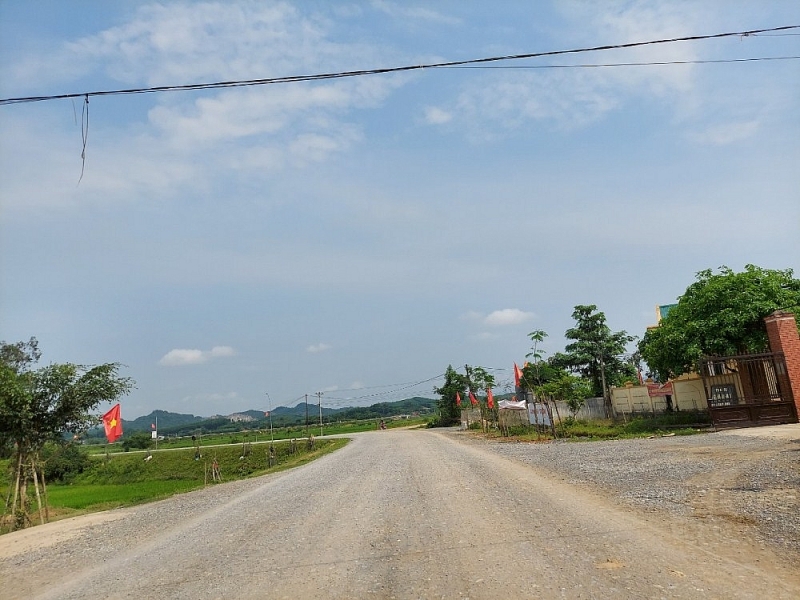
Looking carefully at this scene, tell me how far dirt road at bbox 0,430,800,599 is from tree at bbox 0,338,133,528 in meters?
3.43

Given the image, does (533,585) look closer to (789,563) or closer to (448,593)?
(448,593)

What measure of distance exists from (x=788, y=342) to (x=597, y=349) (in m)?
23.1

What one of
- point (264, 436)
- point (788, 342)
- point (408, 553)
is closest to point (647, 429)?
point (788, 342)

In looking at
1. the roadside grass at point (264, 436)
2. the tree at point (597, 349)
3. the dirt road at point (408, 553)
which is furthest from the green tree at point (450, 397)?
the dirt road at point (408, 553)

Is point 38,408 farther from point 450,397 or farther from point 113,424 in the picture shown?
point 450,397

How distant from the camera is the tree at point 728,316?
2130 centimetres

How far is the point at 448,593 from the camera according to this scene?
4.54 m

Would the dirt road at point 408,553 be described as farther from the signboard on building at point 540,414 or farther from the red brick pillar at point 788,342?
the signboard on building at point 540,414

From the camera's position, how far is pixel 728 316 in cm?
2136

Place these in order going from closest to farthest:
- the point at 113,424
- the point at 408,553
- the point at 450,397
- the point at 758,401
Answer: the point at 408,553 < the point at 113,424 < the point at 758,401 < the point at 450,397

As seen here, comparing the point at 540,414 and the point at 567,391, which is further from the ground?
the point at 567,391

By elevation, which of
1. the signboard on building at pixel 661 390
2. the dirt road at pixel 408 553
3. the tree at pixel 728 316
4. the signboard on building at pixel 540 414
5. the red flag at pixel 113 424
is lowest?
the dirt road at pixel 408 553

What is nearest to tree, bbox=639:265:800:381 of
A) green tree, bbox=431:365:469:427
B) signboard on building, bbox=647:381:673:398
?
signboard on building, bbox=647:381:673:398

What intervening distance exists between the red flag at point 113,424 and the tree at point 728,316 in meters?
20.8
